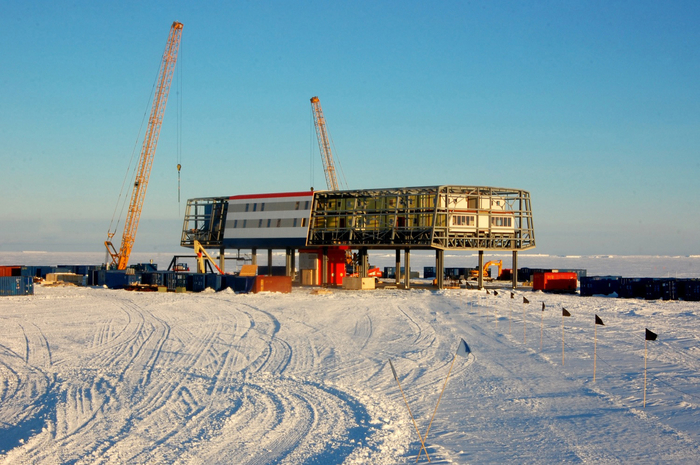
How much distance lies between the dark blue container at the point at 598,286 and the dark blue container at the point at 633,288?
62 cm

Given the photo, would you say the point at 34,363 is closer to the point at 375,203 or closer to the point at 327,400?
the point at 327,400

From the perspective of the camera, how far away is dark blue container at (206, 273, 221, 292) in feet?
218

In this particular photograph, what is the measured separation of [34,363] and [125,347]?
15.8ft

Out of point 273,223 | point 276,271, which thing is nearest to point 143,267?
point 276,271

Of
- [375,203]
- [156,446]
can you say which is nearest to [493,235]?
[375,203]

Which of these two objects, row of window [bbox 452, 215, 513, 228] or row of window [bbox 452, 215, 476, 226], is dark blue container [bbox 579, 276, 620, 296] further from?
row of window [bbox 452, 215, 476, 226]

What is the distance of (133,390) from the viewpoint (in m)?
21.2

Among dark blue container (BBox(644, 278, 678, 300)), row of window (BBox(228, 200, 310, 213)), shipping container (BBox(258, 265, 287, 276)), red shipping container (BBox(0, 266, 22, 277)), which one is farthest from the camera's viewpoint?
shipping container (BBox(258, 265, 287, 276))

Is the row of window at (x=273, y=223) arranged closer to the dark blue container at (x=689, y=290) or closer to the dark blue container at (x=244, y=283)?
the dark blue container at (x=244, y=283)

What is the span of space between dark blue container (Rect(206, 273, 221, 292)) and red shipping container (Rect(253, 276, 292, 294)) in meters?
4.91

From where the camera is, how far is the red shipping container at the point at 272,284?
209 feet

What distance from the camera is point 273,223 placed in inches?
2977

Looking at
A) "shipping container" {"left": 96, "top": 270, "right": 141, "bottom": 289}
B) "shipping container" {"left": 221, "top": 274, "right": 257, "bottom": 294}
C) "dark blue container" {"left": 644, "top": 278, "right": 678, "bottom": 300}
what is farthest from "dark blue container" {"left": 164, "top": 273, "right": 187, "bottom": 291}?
"dark blue container" {"left": 644, "top": 278, "right": 678, "bottom": 300}

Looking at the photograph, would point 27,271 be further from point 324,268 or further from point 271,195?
point 324,268
